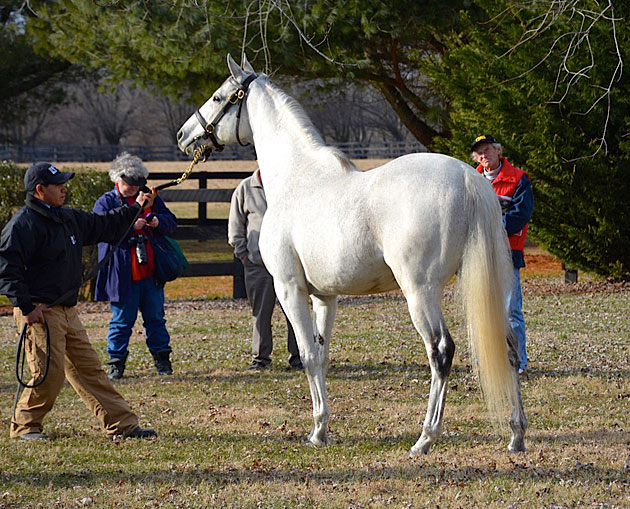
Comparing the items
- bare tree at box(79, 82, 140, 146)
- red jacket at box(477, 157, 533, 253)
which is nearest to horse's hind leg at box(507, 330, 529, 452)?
red jacket at box(477, 157, 533, 253)

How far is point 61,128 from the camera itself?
2315 inches

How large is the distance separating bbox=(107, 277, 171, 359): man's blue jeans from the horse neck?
238 centimetres

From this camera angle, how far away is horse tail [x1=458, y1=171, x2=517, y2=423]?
4531 millimetres

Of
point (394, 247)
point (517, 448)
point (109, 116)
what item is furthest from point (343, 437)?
point (109, 116)

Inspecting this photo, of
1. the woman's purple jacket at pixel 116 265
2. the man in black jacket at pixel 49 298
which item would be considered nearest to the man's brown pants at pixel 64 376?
the man in black jacket at pixel 49 298

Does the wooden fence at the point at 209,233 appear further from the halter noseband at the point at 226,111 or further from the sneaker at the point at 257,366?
the halter noseband at the point at 226,111

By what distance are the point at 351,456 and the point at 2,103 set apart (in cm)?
1719

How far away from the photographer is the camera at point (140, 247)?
7.37 m

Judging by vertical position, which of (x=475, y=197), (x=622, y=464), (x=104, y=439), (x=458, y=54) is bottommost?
(x=104, y=439)

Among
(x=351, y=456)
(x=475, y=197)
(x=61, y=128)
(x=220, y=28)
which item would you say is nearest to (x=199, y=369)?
(x=351, y=456)

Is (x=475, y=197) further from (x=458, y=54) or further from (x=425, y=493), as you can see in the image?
(x=458, y=54)

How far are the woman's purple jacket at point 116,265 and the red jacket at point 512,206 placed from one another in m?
3.03

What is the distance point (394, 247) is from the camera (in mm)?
4625

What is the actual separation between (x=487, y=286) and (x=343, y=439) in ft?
5.25
